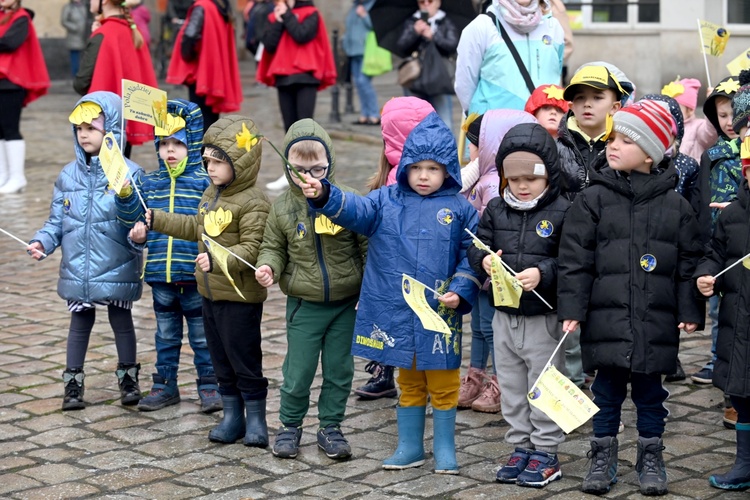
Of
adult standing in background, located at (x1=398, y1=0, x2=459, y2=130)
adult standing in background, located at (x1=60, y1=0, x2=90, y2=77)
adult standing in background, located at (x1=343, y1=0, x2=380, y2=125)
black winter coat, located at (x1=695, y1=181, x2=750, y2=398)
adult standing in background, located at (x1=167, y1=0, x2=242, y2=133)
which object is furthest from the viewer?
adult standing in background, located at (x1=60, y1=0, x2=90, y2=77)

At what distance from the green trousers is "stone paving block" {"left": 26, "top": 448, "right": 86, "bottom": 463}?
93 cm

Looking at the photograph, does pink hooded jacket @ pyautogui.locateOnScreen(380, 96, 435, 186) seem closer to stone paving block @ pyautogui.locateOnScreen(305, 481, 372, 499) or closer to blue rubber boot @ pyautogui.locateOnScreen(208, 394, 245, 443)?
blue rubber boot @ pyautogui.locateOnScreen(208, 394, 245, 443)

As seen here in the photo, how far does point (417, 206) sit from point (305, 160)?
0.54 meters

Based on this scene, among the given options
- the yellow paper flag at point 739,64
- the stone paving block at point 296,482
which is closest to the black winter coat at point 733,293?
the stone paving block at point 296,482

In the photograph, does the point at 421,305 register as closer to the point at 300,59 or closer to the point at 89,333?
the point at 89,333

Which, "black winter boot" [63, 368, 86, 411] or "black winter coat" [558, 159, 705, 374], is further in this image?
"black winter boot" [63, 368, 86, 411]

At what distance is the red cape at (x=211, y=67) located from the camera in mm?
11562

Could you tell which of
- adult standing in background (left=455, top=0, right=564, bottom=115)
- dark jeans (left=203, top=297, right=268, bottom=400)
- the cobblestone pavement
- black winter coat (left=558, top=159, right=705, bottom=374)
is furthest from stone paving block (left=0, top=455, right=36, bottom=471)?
adult standing in background (left=455, top=0, right=564, bottom=115)

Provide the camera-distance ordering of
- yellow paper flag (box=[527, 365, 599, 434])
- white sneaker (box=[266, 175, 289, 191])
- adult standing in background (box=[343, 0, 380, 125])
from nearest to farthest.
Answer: yellow paper flag (box=[527, 365, 599, 434])
white sneaker (box=[266, 175, 289, 191])
adult standing in background (box=[343, 0, 380, 125])

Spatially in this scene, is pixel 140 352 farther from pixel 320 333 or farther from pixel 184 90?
pixel 184 90

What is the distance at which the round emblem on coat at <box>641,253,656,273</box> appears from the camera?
514cm

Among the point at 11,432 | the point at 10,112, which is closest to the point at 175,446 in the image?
the point at 11,432

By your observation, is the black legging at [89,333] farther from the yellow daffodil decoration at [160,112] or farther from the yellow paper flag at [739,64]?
the yellow paper flag at [739,64]

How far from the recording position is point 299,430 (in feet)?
19.3
